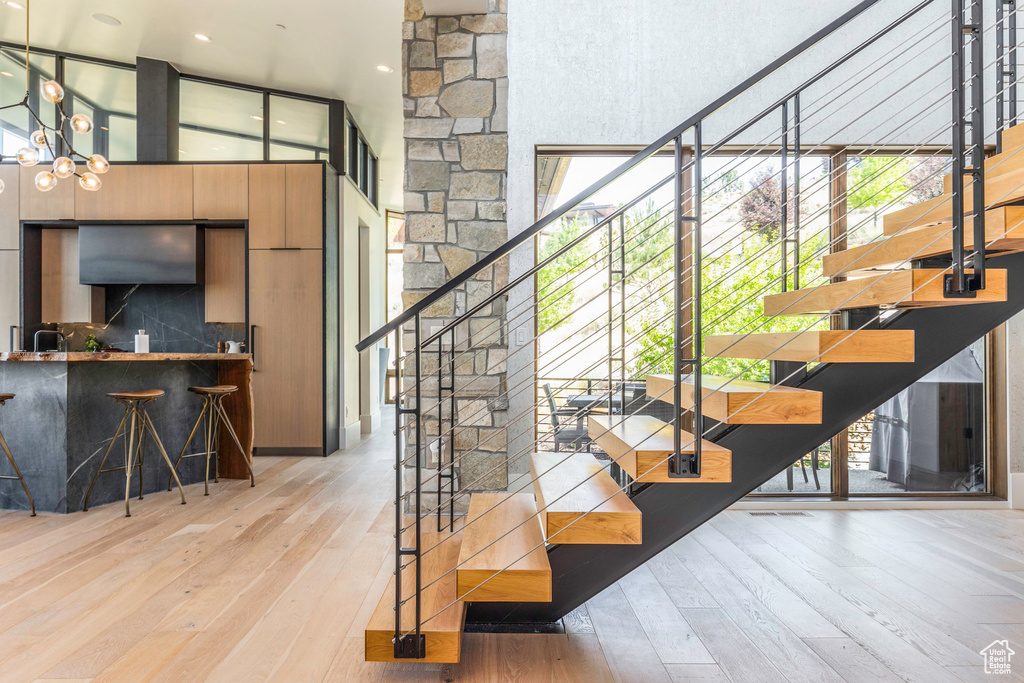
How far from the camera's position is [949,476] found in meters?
3.80

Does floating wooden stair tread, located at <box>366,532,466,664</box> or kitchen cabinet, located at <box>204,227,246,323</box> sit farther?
kitchen cabinet, located at <box>204,227,246,323</box>

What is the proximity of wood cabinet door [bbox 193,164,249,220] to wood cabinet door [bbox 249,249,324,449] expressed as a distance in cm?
44

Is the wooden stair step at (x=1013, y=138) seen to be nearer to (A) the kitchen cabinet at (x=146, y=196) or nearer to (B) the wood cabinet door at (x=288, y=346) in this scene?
(B) the wood cabinet door at (x=288, y=346)

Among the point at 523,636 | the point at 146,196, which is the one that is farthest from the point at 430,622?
the point at 146,196

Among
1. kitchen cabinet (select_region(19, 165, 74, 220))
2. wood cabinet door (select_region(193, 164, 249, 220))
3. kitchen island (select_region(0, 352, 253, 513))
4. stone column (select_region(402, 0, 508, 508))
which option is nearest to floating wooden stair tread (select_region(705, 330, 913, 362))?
stone column (select_region(402, 0, 508, 508))

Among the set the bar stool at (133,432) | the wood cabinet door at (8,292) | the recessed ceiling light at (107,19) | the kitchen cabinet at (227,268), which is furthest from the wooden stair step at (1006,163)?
the wood cabinet door at (8,292)

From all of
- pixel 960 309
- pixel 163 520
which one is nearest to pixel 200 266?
pixel 163 520

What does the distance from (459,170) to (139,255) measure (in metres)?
3.76

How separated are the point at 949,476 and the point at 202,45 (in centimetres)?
666

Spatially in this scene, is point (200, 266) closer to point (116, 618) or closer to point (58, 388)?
point (58, 388)

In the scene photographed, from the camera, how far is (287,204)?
207 inches

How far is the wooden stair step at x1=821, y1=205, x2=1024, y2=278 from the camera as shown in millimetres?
1651

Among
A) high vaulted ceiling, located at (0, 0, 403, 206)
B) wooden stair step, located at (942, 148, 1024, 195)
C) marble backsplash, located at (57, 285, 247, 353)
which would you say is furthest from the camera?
marble backsplash, located at (57, 285, 247, 353)

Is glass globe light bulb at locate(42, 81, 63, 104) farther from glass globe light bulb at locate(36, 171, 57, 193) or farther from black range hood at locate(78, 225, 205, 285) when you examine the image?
black range hood at locate(78, 225, 205, 285)
